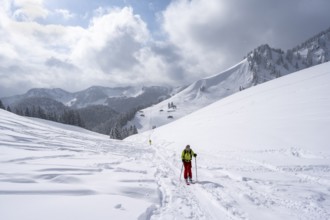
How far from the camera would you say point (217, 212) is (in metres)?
7.53

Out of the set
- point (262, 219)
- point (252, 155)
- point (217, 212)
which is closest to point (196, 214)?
point (217, 212)

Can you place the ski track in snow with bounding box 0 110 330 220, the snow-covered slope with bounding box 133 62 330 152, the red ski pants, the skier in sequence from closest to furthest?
the ski track in snow with bounding box 0 110 330 220 → the red ski pants → the skier → the snow-covered slope with bounding box 133 62 330 152

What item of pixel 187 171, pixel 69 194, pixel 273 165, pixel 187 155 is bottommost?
pixel 69 194

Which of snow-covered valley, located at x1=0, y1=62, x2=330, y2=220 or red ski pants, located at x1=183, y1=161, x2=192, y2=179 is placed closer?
snow-covered valley, located at x1=0, y1=62, x2=330, y2=220

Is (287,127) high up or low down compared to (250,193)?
up

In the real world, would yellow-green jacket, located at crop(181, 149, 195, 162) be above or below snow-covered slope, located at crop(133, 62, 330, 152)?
below

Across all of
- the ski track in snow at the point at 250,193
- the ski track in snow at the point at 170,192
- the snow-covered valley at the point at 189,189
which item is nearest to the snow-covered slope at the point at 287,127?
the snow-covered valley at the point at 189,189

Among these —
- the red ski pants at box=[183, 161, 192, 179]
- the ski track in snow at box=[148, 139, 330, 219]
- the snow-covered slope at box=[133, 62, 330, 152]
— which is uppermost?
the snow-covered slope at box=[133, 62, 330, 152]

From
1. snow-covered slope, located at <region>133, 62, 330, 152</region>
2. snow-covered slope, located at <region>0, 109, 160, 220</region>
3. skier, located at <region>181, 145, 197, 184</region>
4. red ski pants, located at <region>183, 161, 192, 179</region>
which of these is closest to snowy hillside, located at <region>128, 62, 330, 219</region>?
snow-covered slope, located at <region>133, 62, 330, 152</region>

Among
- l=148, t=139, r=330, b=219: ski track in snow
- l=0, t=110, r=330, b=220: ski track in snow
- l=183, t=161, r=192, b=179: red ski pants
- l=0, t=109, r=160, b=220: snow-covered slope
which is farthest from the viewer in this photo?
l=183, t=161, r=192, b=179: red ski pants

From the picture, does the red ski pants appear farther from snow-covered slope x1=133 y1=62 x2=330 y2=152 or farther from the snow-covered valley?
snow-covered slope x1=133 y1=62 x2=330 y2=152

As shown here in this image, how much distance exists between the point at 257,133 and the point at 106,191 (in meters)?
19.4

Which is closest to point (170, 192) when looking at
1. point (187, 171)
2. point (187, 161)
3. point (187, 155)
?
point (187, 171)

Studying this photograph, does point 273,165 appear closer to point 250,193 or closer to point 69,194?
point 250,193
